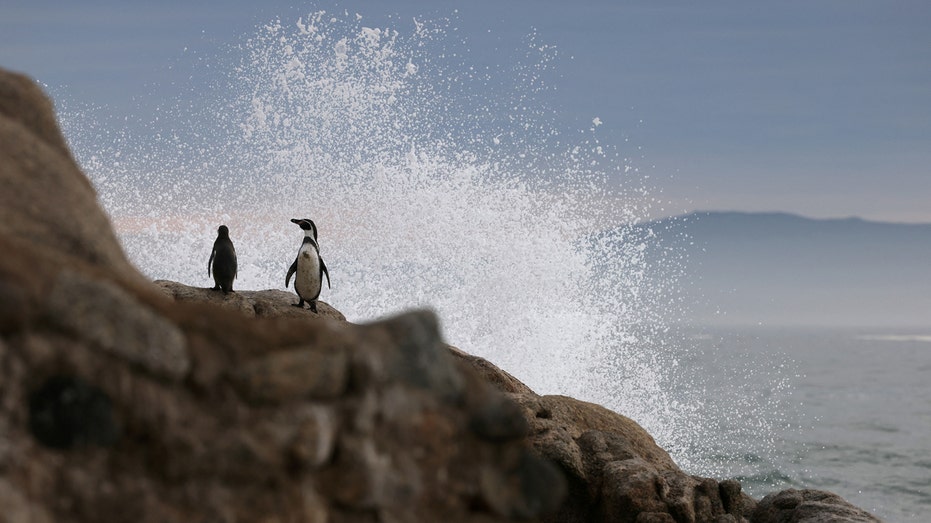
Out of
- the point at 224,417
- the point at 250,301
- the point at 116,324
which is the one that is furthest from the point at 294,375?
the point at 250,301

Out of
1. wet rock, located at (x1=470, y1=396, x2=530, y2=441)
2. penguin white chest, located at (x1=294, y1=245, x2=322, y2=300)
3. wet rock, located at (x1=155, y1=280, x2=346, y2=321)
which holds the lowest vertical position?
wet rock, located at (x1=470, y1=396, x2=530, y2=441)

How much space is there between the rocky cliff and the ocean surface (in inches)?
1643

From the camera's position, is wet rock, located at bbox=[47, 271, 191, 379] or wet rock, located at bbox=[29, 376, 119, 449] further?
wet rock, located at bbox=[47, 271, 191, 379]

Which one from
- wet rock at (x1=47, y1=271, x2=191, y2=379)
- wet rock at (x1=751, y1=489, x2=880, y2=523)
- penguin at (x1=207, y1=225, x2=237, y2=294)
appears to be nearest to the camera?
wet rock at (x1=47, y1=271, x2=191, y2=379)

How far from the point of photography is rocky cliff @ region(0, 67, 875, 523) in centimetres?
489

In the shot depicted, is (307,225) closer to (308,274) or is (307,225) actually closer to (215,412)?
(308,274)

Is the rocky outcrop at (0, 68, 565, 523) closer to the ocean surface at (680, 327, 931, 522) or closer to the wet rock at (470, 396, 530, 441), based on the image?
the wet rock at (470, 396, 530, 441)

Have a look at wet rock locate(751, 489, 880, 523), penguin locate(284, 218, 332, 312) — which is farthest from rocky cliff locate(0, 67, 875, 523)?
penguin locate(284, 218, 332, 312)

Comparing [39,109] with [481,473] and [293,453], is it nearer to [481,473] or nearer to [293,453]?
[293,453]

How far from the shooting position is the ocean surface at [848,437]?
52969 mm

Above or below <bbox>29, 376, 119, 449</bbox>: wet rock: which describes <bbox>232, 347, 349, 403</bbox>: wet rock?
above

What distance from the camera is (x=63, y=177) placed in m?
6.91

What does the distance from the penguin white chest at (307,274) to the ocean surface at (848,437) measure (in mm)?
32317

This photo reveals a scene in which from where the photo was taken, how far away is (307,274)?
688 inches
